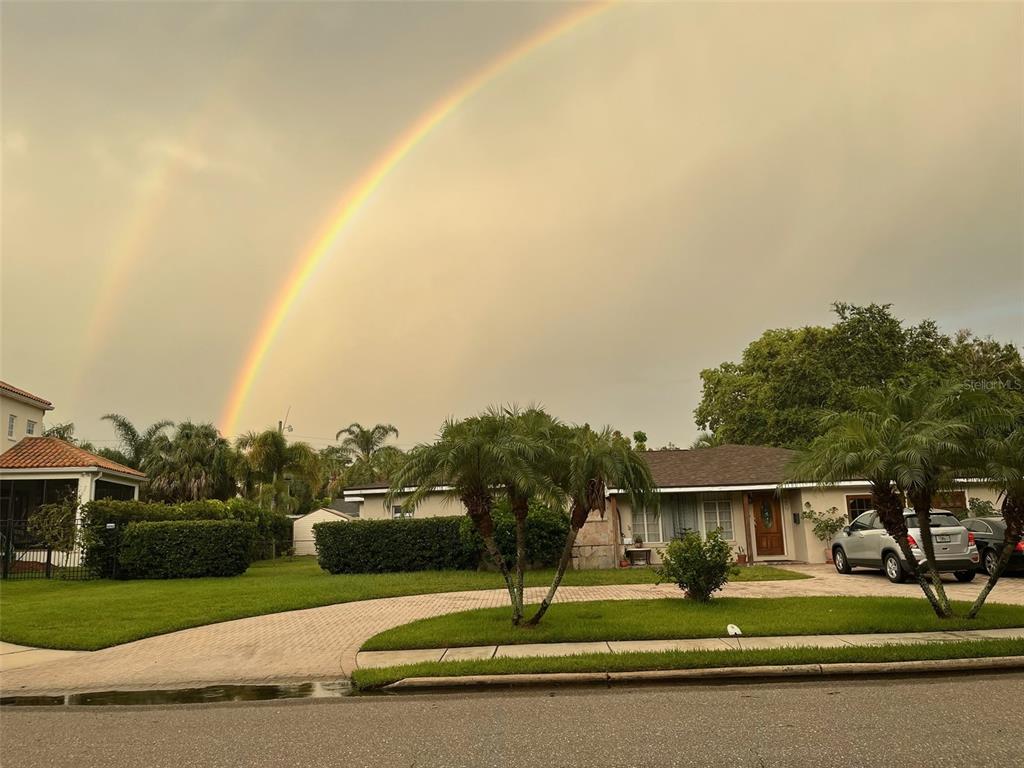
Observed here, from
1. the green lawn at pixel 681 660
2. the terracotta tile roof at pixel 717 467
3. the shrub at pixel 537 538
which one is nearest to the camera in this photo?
the green lawn at pixel 681 660

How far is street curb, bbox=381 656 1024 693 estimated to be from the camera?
28.6ft

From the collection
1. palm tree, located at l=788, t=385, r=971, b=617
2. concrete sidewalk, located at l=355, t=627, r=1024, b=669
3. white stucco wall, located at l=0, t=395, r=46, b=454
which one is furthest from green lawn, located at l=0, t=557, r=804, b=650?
white stucco wall, located at l=0, t=395, r=46, b=454

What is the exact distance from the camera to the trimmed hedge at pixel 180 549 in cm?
2302

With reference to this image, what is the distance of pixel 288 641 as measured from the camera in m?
12.1

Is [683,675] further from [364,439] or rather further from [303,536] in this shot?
[364,439]

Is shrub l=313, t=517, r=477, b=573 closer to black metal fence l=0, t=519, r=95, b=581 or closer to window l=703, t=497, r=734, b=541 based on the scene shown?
black metal fence l=0, t=519, r=95, b=581

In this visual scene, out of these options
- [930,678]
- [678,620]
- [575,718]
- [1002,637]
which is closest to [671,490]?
[678,620]

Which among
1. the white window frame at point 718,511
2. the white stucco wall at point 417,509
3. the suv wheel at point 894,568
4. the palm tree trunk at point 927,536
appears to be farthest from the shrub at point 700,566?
the white stucco wall at point 417,509

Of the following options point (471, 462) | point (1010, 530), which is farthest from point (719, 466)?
point (471, 462)

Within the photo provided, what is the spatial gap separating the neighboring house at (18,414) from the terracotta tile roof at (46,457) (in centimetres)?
107

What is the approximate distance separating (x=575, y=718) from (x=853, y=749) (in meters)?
2.45

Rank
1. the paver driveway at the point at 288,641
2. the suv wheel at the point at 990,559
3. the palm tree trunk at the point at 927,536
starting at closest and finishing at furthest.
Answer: the paver driveway at the point at 288,641 → the palm tree trunk at the point at 927,536 → the suv wheel at the point at 990,559

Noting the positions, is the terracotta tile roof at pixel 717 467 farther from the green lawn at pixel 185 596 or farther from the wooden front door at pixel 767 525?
the green lawn at pixel 185 596

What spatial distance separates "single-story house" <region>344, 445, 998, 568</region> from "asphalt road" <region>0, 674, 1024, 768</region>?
51.0 ft
